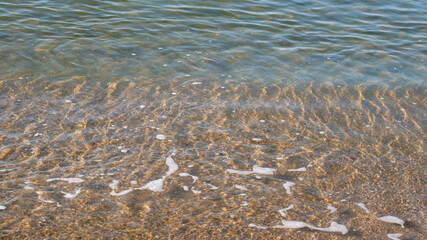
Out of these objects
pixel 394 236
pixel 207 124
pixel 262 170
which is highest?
pixel 207 124

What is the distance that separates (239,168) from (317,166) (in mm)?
958

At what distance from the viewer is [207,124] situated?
20.4 ft

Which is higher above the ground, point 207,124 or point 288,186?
point 207,124

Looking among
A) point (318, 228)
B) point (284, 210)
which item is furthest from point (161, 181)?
point (318, 228)

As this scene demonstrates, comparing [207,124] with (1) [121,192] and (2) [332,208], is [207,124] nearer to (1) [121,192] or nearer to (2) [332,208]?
(1) [121,192]

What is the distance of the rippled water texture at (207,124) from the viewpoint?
14.2 feet

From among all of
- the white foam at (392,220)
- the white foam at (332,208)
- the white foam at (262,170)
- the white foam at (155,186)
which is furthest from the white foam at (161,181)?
the white foam at (392,220)

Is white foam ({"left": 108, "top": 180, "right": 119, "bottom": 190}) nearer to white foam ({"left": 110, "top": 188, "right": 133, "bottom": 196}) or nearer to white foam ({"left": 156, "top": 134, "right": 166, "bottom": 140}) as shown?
white foam ({"left": 110, "top": 188, "right": 133, "bottom": 196})

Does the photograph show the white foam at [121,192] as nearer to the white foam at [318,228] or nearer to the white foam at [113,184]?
the white foam at [113,184]

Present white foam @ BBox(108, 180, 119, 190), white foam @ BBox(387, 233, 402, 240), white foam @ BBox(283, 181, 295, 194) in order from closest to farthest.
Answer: white foam @ BBox(387, 233, 402, 240) < white foam @ BBox(108, 180, 119, 190) < white foam @ BBox(283, 181, 295, 194)

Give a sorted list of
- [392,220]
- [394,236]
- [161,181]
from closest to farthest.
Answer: [394,236], [392,220], [161,181]

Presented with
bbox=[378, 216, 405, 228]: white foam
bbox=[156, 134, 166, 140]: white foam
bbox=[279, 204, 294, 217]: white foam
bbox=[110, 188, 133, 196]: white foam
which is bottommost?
bbox=[378, 216, 405, 228]: white foam

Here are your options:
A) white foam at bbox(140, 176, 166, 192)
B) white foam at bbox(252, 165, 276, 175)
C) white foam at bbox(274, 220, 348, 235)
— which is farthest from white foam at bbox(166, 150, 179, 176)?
white foam at bbox(274, 220, 348, 235)

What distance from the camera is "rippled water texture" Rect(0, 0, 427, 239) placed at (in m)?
4.33
